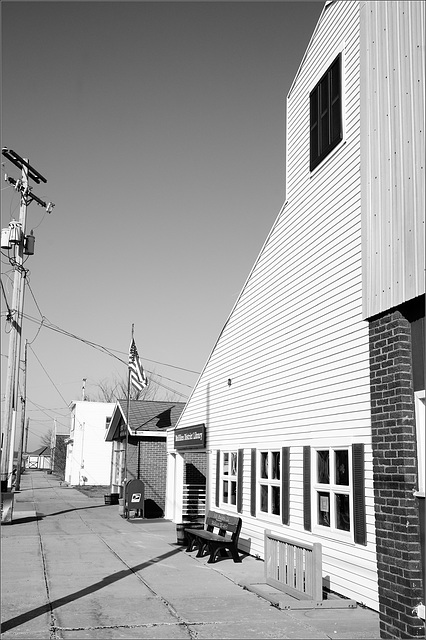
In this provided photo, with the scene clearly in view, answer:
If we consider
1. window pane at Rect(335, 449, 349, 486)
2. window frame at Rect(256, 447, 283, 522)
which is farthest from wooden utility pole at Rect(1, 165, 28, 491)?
window pane at Rect(335, 449, 349, 486)

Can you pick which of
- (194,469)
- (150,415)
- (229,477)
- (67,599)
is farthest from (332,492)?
(150,415)

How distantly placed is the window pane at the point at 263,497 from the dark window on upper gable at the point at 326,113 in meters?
6.40

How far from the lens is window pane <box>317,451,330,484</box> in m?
10.0

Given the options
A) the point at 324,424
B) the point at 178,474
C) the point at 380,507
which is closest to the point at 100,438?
the point at 178,474

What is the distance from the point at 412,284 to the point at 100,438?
43027 millimetres

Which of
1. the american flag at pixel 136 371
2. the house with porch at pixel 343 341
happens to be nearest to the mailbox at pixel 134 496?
the american flag at pixel 136 371

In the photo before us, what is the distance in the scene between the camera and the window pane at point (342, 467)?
9398 mm

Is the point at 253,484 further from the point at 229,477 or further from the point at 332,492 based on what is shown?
the point at 332,492

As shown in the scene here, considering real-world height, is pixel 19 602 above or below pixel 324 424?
below

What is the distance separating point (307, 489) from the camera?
10.5 meters

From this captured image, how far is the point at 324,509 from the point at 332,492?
504 mm

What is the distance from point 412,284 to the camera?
6551 mm

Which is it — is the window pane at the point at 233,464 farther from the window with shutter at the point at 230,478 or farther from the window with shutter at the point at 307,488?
the window with shutter at the point at 307,488

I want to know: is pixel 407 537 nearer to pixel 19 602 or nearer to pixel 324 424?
pixel 324 424
